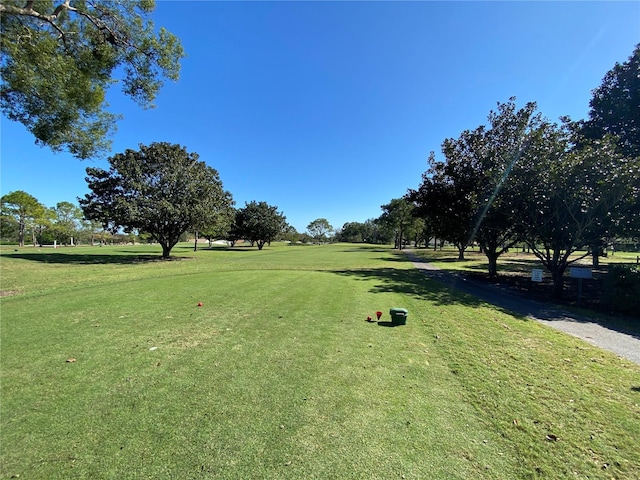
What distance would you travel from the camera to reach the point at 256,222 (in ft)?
171

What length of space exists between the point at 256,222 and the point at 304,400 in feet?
165

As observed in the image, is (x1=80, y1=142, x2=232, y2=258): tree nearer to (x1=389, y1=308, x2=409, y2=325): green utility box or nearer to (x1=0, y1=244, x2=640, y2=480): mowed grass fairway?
(x1=0, y1=244, x2=640, y2=480): mowed grass fairway

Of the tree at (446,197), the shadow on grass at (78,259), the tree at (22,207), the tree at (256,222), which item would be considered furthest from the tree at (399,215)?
the tree at (22,207)

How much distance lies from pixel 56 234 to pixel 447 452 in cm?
8380

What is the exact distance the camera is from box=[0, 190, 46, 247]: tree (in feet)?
142

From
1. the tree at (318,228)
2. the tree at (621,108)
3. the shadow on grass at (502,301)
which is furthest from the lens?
the tree at (318,228)

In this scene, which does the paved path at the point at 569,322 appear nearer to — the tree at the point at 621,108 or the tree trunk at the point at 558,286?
the tree trunk at the point at 558,286

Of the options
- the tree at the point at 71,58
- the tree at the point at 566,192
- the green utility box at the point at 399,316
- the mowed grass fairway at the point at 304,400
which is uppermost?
the tree at the point at 71,58

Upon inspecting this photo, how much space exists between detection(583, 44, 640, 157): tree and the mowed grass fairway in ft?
59.4

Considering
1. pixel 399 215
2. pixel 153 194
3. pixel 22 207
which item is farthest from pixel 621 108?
pixel 22 207

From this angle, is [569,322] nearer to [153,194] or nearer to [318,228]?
[153,194]

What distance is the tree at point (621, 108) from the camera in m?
16.6

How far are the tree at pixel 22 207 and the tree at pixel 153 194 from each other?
103 ft

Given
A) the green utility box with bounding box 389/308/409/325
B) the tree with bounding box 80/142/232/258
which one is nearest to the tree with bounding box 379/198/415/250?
the tree with bounding box 80/142/232/258
